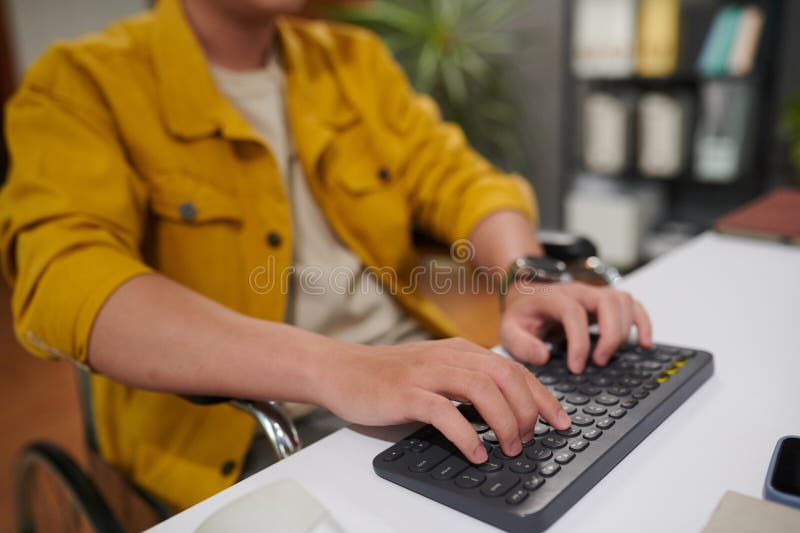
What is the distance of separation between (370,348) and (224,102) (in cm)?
54

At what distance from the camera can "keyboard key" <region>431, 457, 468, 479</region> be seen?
434 millimetres

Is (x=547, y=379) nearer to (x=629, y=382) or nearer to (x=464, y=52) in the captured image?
(x=629, y=382)

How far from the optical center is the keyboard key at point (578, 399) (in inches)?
20.6

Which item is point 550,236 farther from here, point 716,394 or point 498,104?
point 498,104

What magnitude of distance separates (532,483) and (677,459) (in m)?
0.13

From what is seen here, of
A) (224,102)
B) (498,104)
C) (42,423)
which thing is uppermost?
(224,102)

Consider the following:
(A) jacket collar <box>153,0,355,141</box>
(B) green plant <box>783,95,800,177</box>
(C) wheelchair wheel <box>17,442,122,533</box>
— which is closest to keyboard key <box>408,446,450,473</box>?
(C) wheelchair wheel <box>17,442,122,533</box>

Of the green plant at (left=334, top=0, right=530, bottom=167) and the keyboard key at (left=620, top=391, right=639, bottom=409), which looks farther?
the green plant at (left=334, top=0, right=530, bottom=167)

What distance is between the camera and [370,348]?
562mm

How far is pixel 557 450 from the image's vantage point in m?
0.45

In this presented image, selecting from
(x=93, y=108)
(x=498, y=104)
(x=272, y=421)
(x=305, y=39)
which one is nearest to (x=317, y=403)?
(x=272, y=421)

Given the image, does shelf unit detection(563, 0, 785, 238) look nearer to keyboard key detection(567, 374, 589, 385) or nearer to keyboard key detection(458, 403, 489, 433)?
keyboard key detection(567, 374, 589, 385)

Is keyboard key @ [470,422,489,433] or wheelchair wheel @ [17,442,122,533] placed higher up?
keyboard key @ [470,422,489,433]

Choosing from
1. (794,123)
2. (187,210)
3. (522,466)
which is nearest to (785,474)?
(522,466)
